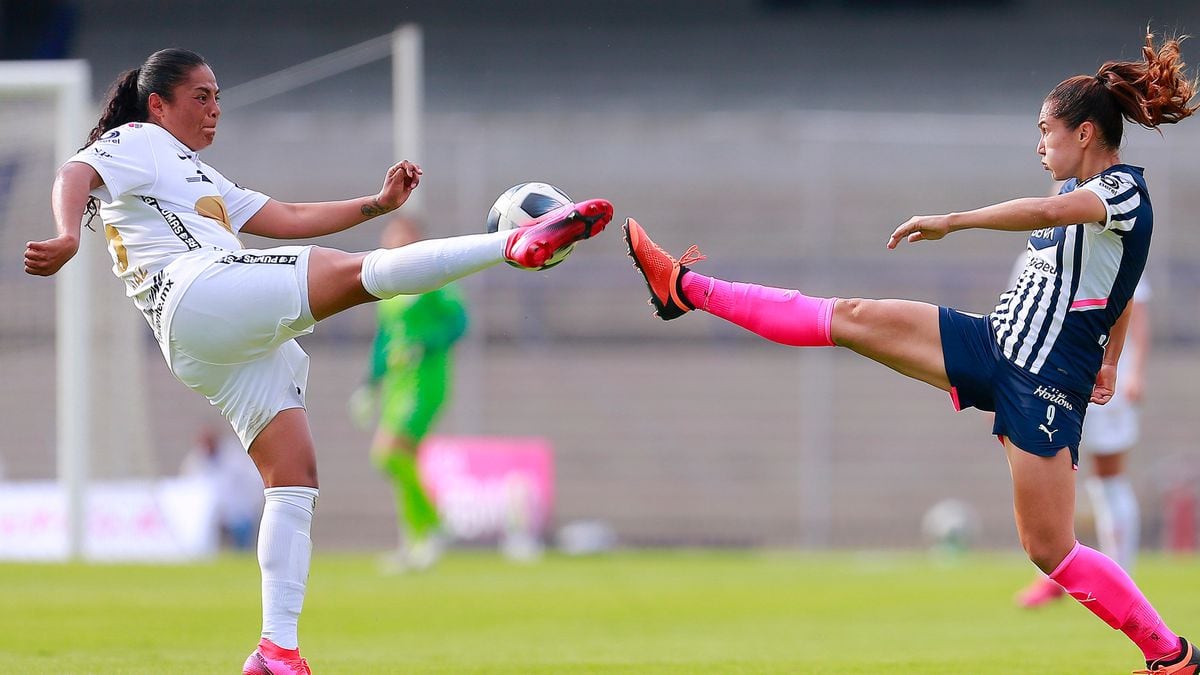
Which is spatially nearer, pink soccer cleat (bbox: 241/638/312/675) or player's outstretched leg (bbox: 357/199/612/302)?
player's outstretched leg (bbox: 357/199/612/302)

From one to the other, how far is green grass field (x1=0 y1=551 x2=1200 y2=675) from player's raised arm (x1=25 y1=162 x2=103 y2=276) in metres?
1.72

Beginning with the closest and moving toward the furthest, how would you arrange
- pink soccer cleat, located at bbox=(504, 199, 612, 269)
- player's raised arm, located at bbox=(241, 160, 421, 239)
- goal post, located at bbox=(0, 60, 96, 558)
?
1. pink soccer cleat, located at bbox=(504, 199, 612, 269)
2. player's raised arm, located at bbox=(241, 160, 421, 239)
3. goal post, located at bbox=(0, 60, 96, 558)

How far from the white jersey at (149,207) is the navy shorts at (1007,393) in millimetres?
2333

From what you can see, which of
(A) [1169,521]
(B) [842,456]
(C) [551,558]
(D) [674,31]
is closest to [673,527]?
(B) [842,456]

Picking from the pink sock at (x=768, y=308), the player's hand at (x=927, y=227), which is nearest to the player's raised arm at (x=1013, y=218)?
the player's hand at (x=927, y=227)

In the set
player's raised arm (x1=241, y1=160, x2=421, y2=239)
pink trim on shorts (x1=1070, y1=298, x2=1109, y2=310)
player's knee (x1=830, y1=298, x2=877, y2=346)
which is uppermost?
player's raised arm (x1=241, y1=160, x2=421, y2=239)

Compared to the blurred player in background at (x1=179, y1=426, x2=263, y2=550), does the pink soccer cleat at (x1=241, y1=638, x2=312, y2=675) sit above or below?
above

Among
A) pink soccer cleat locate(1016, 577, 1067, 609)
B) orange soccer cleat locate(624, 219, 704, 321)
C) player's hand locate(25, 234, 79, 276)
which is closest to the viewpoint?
player's hand locate(25, 234, 79, 276)

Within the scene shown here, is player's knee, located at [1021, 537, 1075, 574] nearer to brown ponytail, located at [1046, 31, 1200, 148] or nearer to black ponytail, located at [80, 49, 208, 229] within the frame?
brown ponytail, located at [1046, 31, 1200, 148]

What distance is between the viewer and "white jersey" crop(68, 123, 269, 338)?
4.72 m

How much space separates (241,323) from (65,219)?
0.58 m

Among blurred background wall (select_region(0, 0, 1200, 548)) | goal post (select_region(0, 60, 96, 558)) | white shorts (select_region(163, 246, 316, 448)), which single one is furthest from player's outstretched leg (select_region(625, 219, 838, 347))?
blurred background wall (select_region(0, 0, 1200, 548))

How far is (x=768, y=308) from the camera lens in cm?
503

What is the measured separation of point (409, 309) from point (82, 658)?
5.75 m
